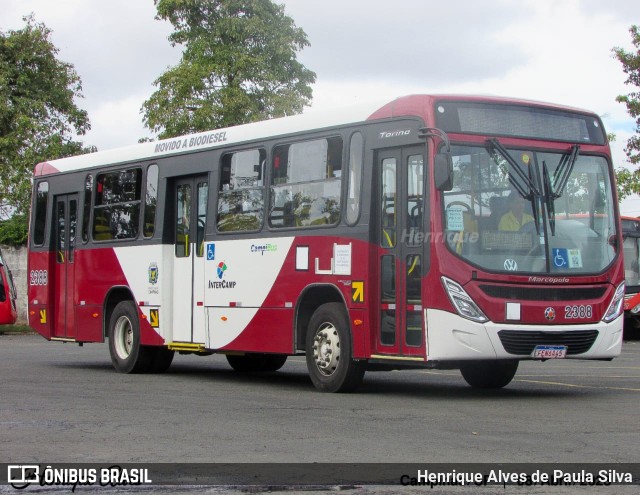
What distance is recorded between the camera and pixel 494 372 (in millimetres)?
15234

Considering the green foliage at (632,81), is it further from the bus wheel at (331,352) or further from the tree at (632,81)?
the bus wheel at (331,352)

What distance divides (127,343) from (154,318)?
111 cm

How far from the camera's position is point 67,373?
18188 mm

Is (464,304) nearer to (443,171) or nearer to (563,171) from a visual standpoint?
(443,171)

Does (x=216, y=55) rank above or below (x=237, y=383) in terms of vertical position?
above

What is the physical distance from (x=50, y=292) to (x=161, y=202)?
11.8 ft

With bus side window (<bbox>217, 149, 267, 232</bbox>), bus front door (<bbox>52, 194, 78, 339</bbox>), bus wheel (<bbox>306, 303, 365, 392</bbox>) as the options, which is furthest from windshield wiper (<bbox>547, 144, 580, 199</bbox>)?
bus front door (<bbox>52, 194, 78, 339</bbox>)

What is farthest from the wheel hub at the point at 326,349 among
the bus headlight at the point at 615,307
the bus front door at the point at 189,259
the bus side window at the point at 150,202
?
the bus side window at the point at 150,202

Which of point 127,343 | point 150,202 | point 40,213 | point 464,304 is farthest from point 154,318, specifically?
point 464,304

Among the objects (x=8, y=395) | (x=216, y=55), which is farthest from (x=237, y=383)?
(x=216, y=55)

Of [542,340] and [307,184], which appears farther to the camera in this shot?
[307,184]

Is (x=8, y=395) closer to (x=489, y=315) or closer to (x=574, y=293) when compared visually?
(x=489, y=315)

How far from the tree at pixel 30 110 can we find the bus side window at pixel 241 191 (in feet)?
91.2

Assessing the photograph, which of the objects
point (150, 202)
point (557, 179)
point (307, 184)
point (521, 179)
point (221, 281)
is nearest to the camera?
point (521, 179)
